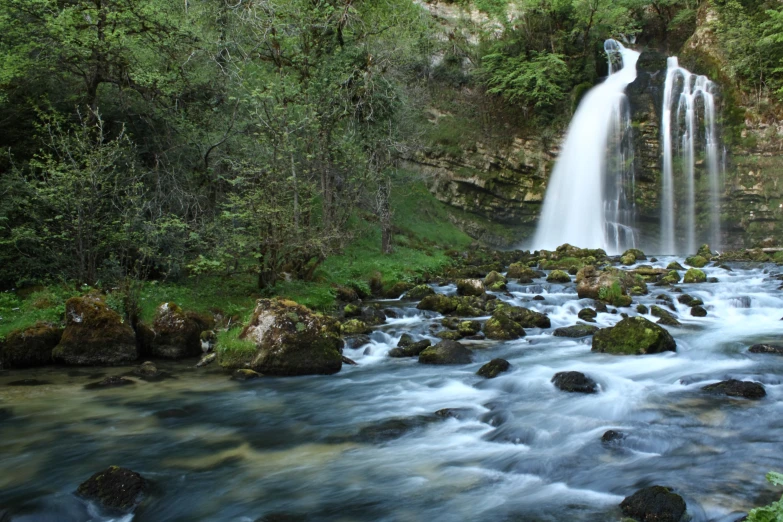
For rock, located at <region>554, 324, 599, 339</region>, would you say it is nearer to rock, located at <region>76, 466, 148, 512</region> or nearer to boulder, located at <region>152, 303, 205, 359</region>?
boulder, located at <region>152, 303, 205, 359</region>

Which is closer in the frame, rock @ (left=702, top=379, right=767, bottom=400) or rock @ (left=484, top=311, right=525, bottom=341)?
rock @ (left=702, top=379, right=767, bottom=400)

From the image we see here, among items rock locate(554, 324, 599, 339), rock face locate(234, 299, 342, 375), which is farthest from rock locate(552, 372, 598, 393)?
rock face locate(234, 299, 342, 375)

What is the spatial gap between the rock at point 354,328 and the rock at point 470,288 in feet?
15.3

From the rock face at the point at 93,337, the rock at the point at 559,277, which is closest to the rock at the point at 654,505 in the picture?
the rock face at the point at 93,337

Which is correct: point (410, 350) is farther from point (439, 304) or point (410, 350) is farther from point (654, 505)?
point (654, 505)

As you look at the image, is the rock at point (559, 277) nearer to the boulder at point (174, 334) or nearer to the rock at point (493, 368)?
the rock at point (493, 368)

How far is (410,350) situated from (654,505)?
6.70 m

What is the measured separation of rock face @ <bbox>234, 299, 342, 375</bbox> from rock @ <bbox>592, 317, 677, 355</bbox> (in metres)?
4.97

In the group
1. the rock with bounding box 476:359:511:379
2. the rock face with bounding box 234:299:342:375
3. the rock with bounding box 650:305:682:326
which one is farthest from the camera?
the rock with bounding box 650:305:682:326

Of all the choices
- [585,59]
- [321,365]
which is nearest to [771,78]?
[585,59]

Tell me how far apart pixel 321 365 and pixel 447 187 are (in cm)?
2379

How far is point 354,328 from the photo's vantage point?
42.4 ft

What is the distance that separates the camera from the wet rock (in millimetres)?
9133

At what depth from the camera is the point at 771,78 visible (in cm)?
2755
